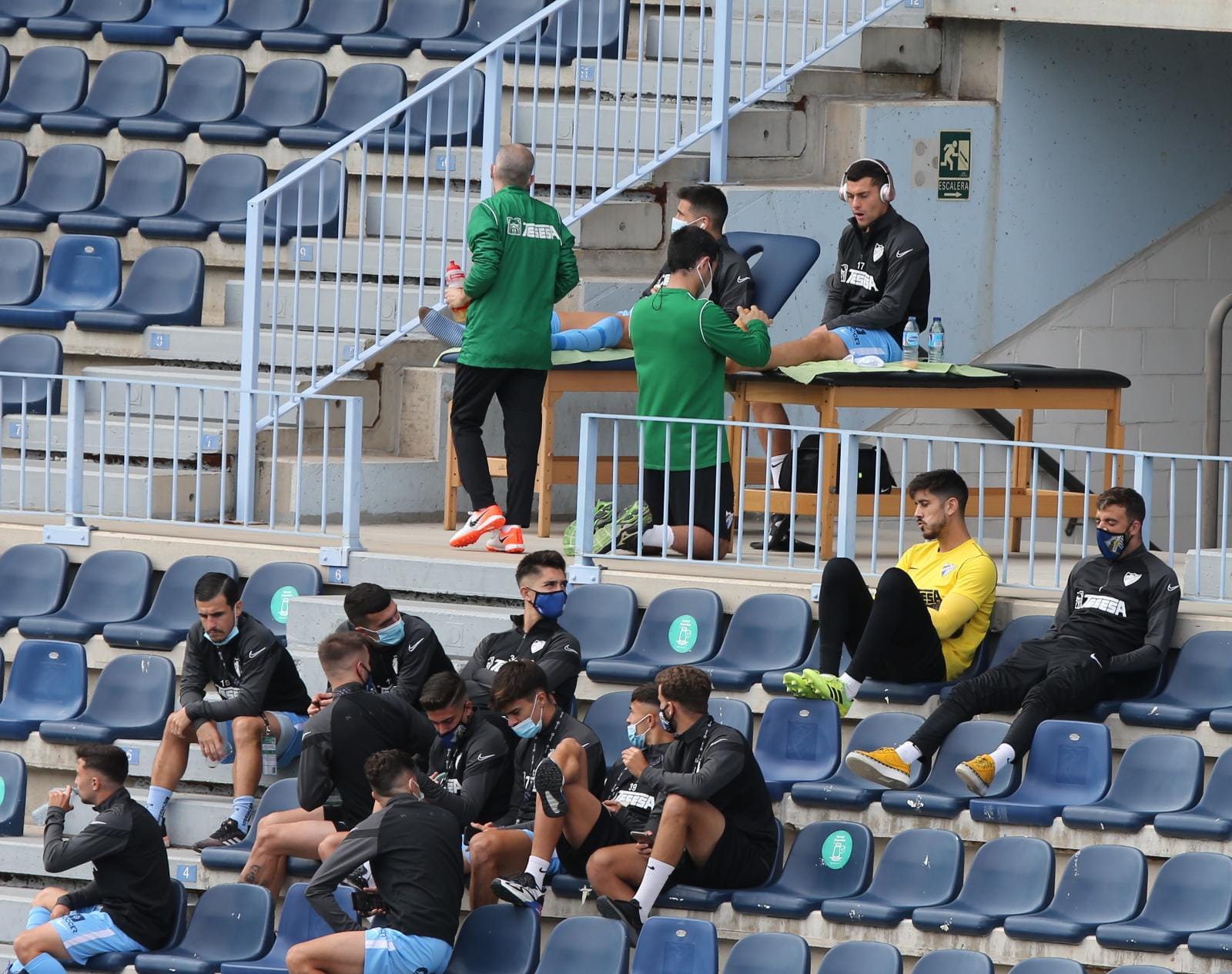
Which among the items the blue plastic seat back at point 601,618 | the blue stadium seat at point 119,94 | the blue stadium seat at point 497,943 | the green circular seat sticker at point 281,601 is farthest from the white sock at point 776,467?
the blue stadium seat at point 119,94

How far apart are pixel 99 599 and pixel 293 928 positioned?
2195 mm

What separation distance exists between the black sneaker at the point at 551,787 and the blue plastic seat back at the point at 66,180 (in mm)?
5616

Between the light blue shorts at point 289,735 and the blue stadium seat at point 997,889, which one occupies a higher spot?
the light blue shorts at point 289,735

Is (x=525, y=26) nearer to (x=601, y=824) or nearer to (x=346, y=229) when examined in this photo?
(x=346, y=229)

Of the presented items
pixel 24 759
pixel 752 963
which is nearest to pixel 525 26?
pixel 24 759

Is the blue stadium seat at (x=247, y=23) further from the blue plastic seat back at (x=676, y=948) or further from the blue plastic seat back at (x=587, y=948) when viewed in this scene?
the blue plastic seat back at (x=676, y=948)

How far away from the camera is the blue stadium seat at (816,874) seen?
301 inches

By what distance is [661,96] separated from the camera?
11.6 meters

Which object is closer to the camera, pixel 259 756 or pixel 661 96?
pixel 259 756

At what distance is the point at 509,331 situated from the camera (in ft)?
31.4

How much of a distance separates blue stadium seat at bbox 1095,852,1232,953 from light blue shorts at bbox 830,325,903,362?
2.86 meters

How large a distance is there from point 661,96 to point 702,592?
3551 mm

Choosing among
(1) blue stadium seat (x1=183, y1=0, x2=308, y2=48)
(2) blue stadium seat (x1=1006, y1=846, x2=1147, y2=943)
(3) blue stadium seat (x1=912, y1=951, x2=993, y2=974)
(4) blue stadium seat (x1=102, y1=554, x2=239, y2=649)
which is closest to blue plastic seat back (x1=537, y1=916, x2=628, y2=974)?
(3) blue stadium seat (x1=912, y1=951, x2=993, y2=974)

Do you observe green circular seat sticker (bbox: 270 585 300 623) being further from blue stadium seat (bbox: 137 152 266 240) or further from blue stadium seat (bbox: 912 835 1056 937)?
blue stadium seat (bbox: 137 152 266 240)
